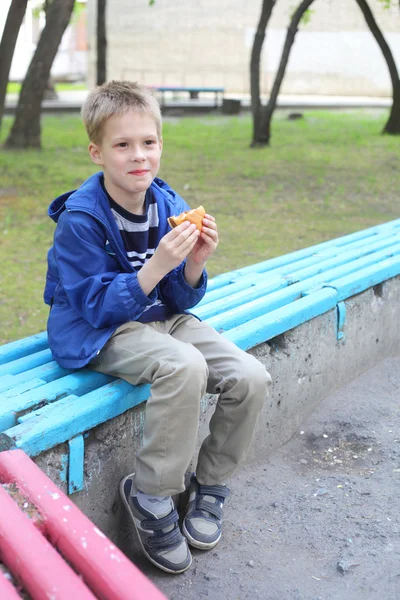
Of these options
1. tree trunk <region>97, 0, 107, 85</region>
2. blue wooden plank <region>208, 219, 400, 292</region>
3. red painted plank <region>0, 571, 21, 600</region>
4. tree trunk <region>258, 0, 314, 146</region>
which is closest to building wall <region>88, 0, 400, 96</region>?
tree trunk <region>97, 0, 107, 85</region>

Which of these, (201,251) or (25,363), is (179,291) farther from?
(25,363)

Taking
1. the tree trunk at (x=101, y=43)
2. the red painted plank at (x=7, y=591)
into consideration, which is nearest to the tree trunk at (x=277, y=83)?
the tree trunk at (x=101, y=43)

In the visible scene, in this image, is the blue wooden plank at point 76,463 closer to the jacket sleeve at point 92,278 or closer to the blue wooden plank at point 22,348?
the jacket sleeve at point 92,278

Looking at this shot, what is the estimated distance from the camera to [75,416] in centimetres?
214

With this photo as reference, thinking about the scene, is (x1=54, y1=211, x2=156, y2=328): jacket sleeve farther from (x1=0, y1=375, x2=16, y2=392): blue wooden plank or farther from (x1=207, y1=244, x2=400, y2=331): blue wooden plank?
(x1=207, y1=244, x2=400, y2=331): blue wooden plank

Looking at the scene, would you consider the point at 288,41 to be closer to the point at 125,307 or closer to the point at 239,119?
the point at 239,119

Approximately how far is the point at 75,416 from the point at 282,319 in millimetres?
1150

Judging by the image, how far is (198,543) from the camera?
2373 mm

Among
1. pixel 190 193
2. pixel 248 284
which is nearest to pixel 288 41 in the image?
pixel 190 193

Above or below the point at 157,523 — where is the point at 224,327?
above

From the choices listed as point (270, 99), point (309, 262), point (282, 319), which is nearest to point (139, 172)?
point (282, 319)

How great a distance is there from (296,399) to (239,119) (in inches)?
586

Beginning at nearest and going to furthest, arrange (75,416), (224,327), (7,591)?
1. (7,591)
2. (75,416)
3. (224,327)

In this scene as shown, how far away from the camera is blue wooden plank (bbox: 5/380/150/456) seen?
2.04 m
